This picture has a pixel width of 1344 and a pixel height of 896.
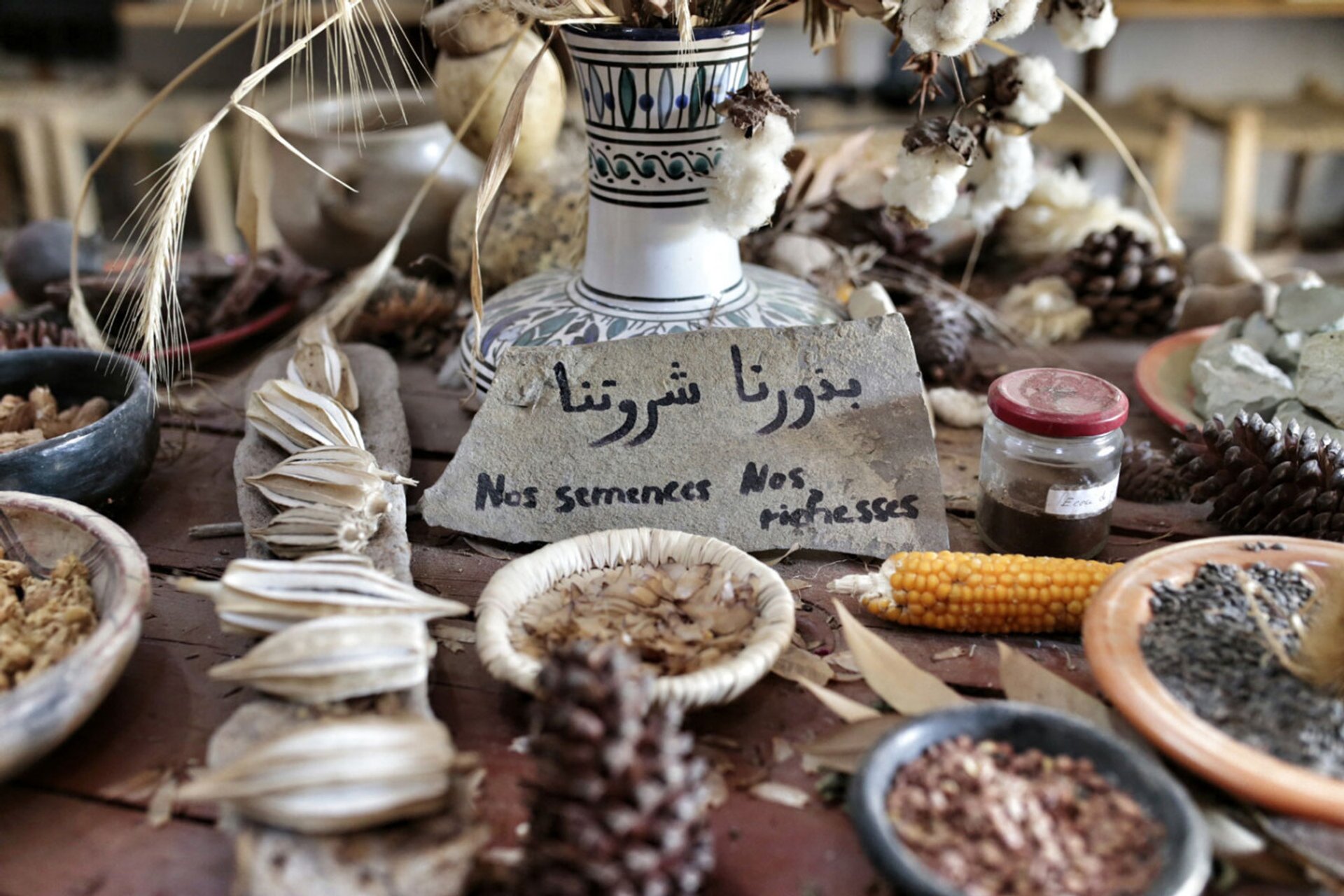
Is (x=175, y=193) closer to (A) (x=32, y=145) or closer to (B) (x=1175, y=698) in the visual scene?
(B) (x=1175, y=698)

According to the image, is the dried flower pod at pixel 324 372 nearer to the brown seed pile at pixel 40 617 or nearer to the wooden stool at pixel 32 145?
the brown seed pile at pixel 40 617

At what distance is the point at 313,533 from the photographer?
0.79 meters

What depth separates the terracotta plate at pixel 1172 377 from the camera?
42.1 inches

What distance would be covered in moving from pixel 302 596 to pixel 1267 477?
76 cm

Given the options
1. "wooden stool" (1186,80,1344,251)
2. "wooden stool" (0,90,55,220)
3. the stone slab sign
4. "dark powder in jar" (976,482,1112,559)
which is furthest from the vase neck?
"wooden stool" (0,90,55,220)

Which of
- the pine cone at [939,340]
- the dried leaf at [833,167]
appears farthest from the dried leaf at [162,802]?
the dried leaf at [833,167]

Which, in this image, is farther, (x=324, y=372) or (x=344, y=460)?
(x=324, y=372)

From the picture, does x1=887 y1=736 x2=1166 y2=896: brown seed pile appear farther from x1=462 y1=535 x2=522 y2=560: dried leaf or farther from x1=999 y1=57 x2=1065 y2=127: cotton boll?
x1=999 y1=57 x2=1065 y2=127: cotton boll

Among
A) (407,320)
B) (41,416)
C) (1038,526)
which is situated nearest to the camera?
(1038,526)

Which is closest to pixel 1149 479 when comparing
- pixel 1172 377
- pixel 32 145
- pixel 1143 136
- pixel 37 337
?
pixel 1172 377

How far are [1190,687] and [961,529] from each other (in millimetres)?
324

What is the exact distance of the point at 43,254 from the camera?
52.2 inches

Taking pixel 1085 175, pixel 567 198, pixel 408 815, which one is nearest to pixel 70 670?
pixel 408 815

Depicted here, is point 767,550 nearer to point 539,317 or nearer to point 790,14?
point 539,317
